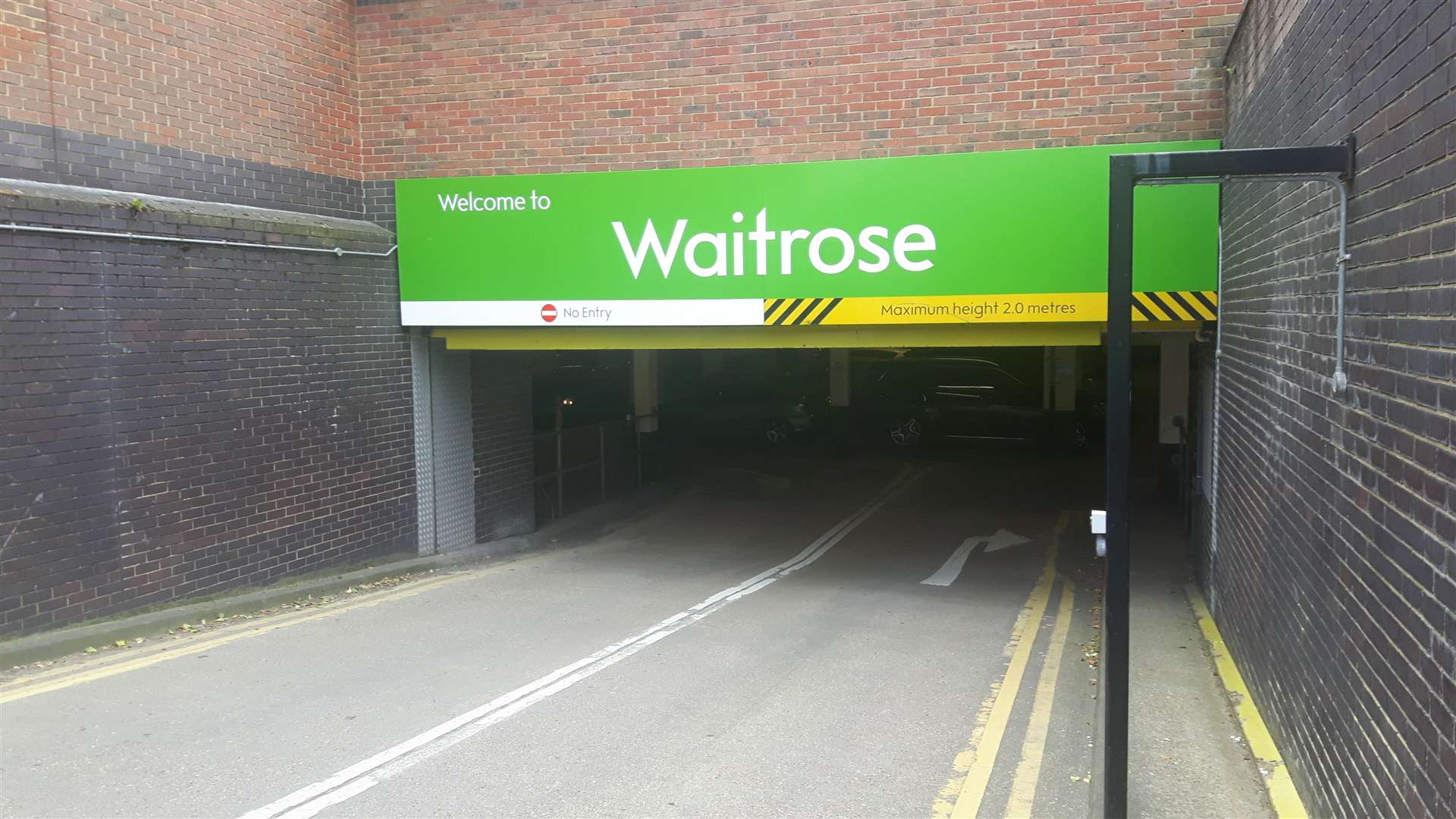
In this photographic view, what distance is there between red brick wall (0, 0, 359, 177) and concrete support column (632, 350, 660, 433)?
29.7 ft

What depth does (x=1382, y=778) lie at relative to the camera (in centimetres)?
363

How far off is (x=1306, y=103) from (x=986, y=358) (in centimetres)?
1696

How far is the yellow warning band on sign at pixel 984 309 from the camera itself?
916 centimetres

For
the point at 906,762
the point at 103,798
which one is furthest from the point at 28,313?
the point at 906,762

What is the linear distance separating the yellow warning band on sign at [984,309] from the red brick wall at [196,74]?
4.92m

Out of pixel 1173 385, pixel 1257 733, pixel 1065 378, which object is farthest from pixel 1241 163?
pixel 1065 378

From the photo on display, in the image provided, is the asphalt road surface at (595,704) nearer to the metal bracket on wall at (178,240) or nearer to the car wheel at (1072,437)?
the metal bracket on wall at (178,240)

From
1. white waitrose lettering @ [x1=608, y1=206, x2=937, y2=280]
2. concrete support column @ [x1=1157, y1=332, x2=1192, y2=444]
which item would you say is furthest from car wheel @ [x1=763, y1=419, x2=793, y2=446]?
white waitrose lettering @ [x1=608, y1=206, x2=937, y2=280]

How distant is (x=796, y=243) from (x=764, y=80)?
1594 millimetres

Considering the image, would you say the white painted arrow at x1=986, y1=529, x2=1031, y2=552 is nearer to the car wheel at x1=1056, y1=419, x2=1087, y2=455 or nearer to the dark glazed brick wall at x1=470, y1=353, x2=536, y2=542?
the dark glazed brick wall at x1=470, y1=353, x2=536, y2=542

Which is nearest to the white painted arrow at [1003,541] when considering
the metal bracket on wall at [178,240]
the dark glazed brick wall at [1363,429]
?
the dark glazed brick wall at [1363,429]

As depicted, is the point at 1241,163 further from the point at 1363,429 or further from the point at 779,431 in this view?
the point at 779,431

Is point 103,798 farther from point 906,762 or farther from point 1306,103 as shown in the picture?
point 1306,103

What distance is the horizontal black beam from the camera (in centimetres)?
430
